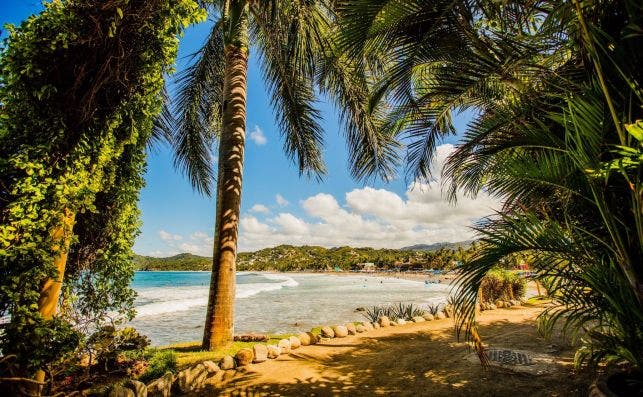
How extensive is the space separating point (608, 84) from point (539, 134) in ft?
1.62

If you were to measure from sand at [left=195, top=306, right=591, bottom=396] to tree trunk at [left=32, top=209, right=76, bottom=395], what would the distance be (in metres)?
1.82

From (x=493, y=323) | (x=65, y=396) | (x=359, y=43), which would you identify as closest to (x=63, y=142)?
(x=65, y=396)

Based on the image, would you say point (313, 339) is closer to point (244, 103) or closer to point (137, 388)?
point (137, 388)

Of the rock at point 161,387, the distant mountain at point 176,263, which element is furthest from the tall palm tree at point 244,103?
the distant mountain at point 176,263

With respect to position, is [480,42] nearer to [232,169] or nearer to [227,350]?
[232,169]

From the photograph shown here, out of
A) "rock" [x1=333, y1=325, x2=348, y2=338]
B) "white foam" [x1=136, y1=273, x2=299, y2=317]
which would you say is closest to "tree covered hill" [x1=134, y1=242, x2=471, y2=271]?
"white foam" [x1=136, y1=273, x2=299, y2=317]

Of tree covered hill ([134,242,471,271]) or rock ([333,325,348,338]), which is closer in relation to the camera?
rock ([333,325,348,338])

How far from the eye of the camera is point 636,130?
4.58ft

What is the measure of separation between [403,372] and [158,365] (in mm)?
3109

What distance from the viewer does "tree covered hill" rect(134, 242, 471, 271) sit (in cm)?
9501

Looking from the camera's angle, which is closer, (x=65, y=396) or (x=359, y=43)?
(x=65, y=396)

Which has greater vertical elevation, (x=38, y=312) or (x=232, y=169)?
(x=232, y=169)

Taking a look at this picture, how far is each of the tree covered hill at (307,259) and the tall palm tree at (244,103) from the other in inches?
3168

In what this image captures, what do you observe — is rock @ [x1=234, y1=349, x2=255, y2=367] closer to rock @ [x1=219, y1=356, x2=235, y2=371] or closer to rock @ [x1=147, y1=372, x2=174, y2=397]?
rock @ [x1=219, y1=356, x2=235, y2=371]
